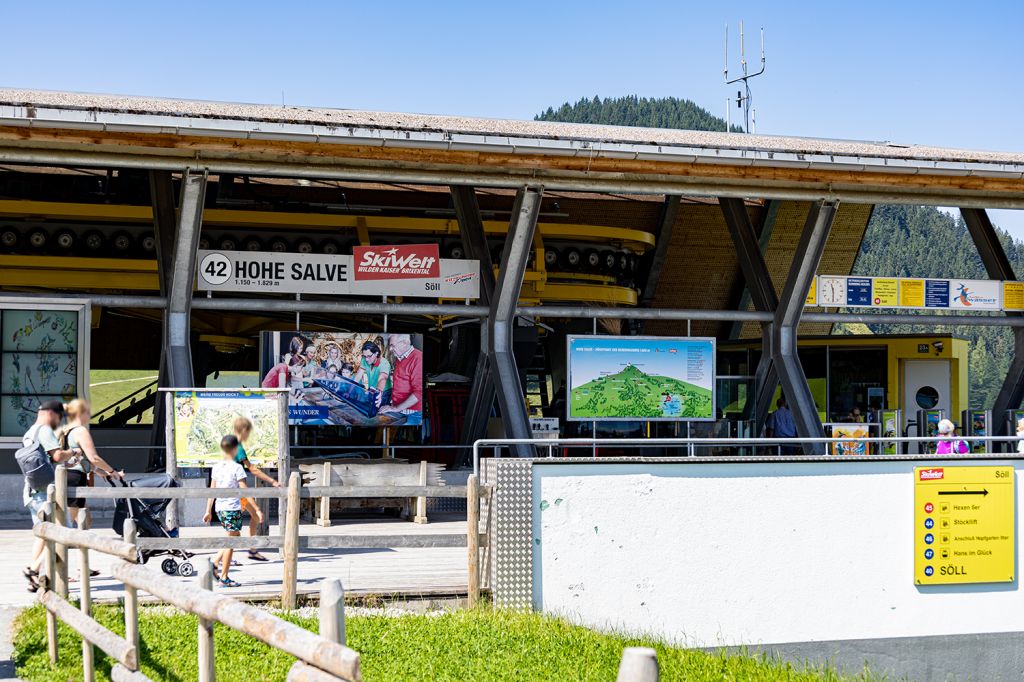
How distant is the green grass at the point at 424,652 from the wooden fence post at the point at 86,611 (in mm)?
328

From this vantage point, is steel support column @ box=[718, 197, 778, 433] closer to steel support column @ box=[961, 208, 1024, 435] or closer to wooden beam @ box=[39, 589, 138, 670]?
steel support column @ box=[961, 208, 1024, 435]

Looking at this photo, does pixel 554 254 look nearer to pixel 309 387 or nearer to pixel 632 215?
pixel 632 215

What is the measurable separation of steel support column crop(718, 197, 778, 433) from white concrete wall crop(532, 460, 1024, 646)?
9538 mm

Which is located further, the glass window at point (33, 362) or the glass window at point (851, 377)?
the glass window at point (851, 377)

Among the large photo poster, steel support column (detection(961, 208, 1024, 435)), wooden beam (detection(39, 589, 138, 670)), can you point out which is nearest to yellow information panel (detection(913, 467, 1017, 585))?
wooden beam (detection(39, 589, 138, 670))

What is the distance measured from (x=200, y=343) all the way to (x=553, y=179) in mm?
11762

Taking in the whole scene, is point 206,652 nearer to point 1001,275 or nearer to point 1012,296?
point 1012,296

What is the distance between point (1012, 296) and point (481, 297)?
9895mm

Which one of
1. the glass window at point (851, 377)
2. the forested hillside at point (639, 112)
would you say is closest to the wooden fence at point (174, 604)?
the glass window at point (851, 377)

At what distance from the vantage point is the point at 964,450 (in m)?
20.1

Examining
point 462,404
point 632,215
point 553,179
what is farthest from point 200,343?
point 553,179

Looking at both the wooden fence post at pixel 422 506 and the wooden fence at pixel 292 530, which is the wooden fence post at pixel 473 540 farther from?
the wooden fence post at pixel 422 506

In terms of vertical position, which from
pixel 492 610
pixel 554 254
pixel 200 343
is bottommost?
pixel 492 610

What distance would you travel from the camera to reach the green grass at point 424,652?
847 centimetres
